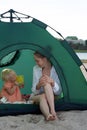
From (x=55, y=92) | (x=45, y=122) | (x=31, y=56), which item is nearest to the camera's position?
(x=45, y=122)

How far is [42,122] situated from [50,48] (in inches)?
32.9

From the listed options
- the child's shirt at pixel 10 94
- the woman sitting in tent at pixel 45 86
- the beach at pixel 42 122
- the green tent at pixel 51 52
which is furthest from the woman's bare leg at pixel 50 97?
the child's shirt at pixel 10 94

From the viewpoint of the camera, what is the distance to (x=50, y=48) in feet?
15.4

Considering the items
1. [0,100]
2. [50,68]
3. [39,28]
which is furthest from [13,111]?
[39,28]

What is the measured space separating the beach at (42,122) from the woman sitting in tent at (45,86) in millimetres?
82

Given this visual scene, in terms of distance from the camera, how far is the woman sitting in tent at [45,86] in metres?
4.33

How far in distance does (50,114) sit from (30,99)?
456mm

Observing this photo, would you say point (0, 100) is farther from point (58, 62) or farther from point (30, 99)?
point (58, 62)

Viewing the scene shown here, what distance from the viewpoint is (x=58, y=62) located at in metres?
4.68

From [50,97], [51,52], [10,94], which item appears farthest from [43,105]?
[51,52]

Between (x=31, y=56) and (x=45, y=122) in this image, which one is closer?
(x=45, y=122)

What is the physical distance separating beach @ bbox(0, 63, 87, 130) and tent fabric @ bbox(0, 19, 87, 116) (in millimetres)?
302

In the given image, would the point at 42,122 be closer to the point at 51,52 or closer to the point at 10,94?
the point at 10,94

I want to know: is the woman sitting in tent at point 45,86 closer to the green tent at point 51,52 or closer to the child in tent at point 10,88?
the green tent at point 51,52
